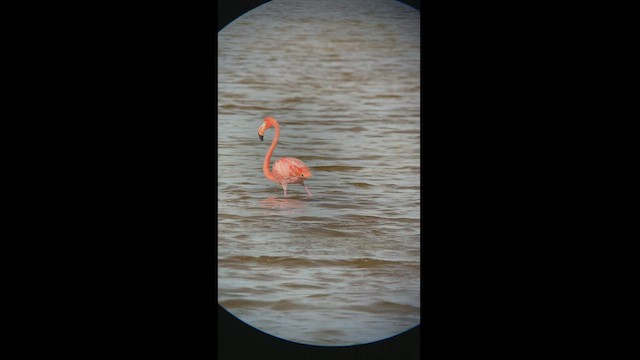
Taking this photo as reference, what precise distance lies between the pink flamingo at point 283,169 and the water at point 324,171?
0.02 meters

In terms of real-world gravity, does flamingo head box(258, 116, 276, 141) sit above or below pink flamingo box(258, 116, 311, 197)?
above

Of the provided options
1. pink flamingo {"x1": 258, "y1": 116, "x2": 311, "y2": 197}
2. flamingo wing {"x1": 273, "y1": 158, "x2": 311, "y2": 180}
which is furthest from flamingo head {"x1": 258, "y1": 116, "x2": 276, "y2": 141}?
flamingo wing {"x1": 273, "y1": 158, "x2": 311, "y2": 180}

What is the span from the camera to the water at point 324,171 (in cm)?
344

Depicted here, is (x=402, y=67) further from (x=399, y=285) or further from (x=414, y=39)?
(x=399, y=285)

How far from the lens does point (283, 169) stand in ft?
13.4

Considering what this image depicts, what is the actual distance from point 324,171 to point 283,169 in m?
0.15

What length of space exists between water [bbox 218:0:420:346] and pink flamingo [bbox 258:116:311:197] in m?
0.02

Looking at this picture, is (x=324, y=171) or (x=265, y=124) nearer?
(x=265, y=124)

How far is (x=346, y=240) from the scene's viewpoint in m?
3.72

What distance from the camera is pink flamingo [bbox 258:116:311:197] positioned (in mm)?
3967

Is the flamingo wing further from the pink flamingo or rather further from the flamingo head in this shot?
the flamingo head

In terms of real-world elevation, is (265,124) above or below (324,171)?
above

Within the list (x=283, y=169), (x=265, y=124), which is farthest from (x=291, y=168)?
(x=265, y=124)

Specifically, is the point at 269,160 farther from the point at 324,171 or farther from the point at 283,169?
the point at 324,171
